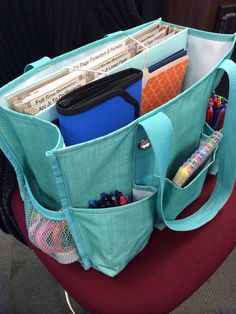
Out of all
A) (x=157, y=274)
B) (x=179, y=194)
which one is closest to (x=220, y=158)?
(x=179, y=194)

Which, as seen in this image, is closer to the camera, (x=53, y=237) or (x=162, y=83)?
(x=53, y=237)

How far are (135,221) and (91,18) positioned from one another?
0.43 m

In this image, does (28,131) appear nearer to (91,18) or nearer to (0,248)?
(91,18)

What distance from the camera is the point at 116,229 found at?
1.52ft

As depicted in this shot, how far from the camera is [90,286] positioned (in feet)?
1.66

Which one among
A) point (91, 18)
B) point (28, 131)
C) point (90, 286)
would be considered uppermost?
point (91, 18)

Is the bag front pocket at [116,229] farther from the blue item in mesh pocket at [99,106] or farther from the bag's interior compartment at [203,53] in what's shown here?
the bag's interior compartment at [203,53]

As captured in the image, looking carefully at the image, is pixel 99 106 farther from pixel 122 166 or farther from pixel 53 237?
pixel 53 237

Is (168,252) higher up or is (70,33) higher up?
(70,33)

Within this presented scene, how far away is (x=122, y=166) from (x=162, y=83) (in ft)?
0.67

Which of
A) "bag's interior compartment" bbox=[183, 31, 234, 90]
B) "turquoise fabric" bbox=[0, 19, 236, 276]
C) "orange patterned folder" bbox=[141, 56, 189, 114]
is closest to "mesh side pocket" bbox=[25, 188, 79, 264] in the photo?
"turquoise fabric" bbox=[0, 19, 236, 276]

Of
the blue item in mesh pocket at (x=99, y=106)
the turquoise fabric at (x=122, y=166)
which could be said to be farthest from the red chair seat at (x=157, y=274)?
the blue item in mesh pocket at (x=99, y=106)

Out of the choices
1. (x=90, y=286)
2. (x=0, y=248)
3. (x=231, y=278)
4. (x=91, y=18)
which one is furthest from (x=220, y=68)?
(x=0, y=248)

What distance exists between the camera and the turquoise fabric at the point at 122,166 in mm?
416
